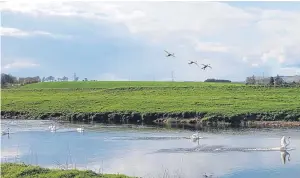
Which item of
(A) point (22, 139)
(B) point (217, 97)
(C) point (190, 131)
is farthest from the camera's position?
(B) point (217, 97)

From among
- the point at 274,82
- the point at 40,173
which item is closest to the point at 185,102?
the point at 274,82

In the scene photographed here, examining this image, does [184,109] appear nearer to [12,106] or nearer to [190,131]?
[190,131]

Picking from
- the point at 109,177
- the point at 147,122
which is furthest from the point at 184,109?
the point at 109,177

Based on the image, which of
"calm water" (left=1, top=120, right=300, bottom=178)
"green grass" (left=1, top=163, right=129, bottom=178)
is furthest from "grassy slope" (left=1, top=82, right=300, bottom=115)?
"green grass" (left=1, top=163, right=129, bottom=178)

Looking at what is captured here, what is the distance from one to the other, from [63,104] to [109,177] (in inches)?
2065

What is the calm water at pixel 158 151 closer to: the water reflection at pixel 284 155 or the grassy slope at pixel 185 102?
the water reflection at pixel 284 155

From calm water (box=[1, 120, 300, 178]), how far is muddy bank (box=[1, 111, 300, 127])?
21.4 ft

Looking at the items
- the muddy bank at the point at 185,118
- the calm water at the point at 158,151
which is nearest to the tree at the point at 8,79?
the muddy bank at the point at 185,118

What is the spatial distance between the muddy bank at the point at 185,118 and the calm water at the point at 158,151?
6529mm

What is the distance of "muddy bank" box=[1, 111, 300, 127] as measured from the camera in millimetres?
56938

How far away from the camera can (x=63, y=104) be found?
75.5 m

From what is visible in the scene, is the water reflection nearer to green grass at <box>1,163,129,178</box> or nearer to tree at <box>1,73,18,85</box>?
green grass at <box>1,163,129,178</box>

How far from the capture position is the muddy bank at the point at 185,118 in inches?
2242

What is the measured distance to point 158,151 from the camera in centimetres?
3731
